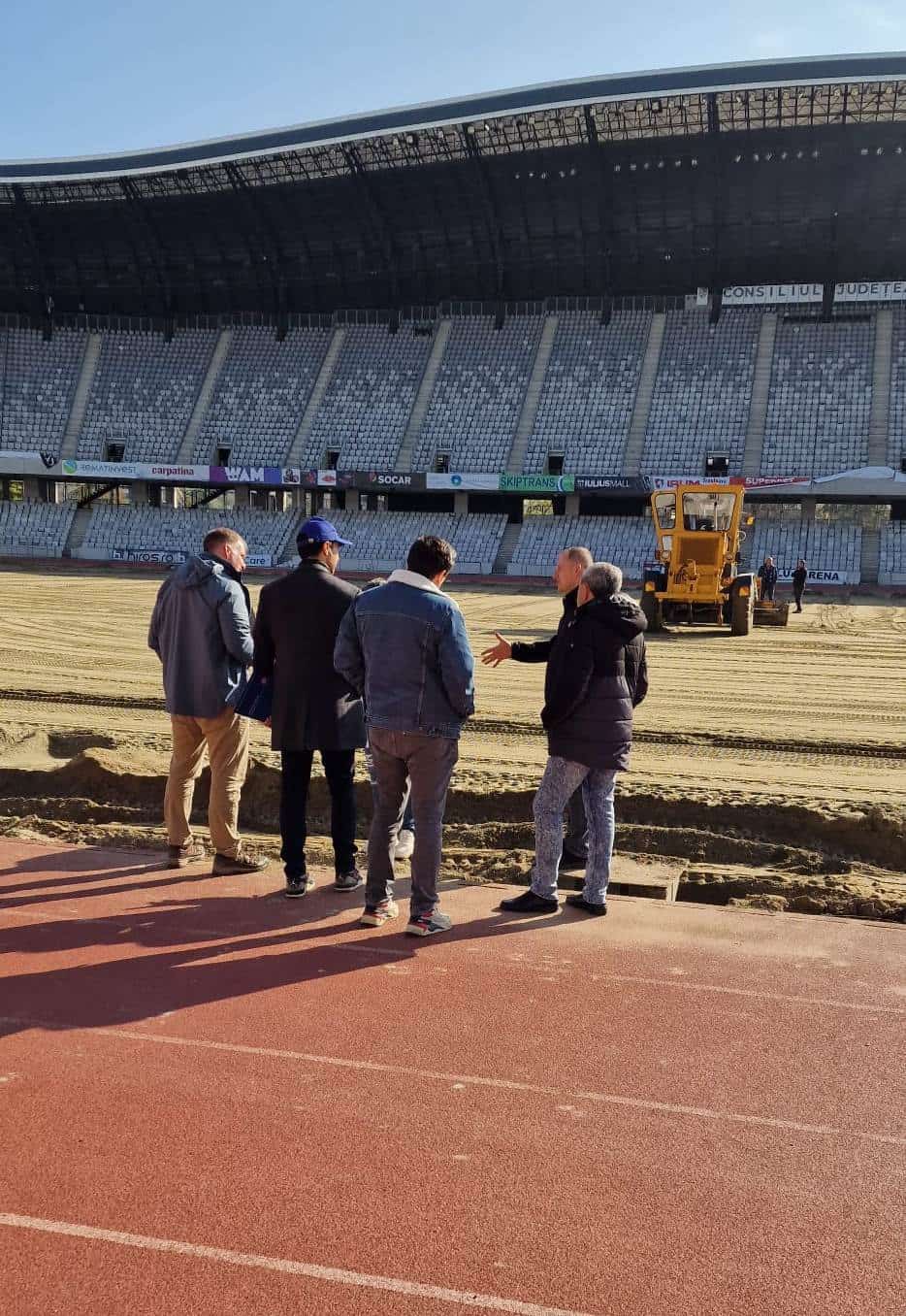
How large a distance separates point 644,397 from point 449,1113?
41.2 meters

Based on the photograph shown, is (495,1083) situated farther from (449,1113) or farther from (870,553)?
(870,553)

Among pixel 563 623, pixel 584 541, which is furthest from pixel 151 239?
pixel 563 623

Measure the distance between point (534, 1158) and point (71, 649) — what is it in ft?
51.7

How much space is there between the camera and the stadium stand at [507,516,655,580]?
38.4 m

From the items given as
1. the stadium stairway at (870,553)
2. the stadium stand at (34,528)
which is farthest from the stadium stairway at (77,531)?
the stadium stairway at (870,553)

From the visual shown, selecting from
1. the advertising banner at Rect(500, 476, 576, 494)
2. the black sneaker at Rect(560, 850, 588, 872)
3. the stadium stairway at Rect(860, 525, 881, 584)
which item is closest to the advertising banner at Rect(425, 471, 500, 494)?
the advertising banner at Rect(500, 476, 576, 494)

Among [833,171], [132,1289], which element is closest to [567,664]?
[132,1289]

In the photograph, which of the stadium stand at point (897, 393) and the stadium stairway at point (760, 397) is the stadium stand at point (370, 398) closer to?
the stadium stairway at point (760, 397)

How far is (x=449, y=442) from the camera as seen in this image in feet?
141

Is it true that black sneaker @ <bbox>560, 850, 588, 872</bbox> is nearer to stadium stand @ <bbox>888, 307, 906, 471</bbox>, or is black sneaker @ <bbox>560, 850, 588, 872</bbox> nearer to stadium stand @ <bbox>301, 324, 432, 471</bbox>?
stadium stand @ <bbox>888, 307, 906, 471</bbox>

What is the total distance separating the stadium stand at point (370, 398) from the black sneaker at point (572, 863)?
37.7 m

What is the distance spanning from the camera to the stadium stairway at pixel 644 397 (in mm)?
40375

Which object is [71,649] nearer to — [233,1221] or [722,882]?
[722,882]

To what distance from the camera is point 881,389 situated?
39.0 meters
